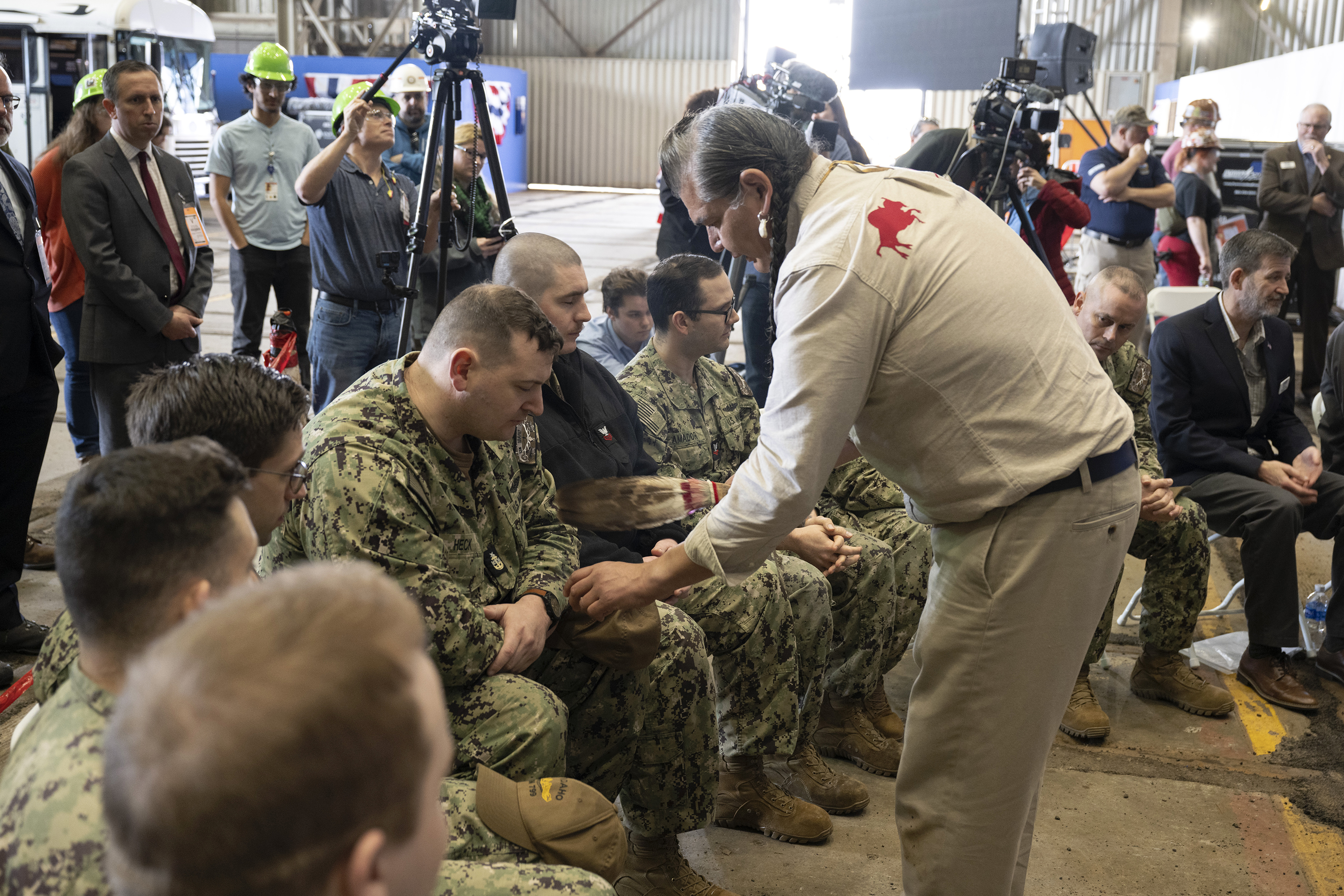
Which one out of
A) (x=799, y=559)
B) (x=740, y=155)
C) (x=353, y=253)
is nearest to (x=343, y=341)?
(x=353, y=253)

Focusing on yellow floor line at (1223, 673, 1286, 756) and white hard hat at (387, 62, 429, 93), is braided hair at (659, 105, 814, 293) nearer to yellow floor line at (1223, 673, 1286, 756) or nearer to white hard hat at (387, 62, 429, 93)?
yellow floor line at (1223, 673, 1286, 756)

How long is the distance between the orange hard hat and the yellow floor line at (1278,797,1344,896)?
5491 millimetres

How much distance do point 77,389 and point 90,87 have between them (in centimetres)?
120

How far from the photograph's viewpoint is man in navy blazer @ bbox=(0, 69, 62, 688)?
286cm

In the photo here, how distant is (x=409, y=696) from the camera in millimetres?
625

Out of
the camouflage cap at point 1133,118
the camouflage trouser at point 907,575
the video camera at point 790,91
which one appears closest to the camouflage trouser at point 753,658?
the camouflage trouser at point 907,575

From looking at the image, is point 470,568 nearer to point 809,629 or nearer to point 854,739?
point 809,629

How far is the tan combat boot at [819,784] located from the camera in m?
2.43

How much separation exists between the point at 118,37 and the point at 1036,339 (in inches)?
453

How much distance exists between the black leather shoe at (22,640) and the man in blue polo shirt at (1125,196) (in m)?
5.07

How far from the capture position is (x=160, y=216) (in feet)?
11.3

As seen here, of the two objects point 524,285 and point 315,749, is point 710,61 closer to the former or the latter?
point 524,285

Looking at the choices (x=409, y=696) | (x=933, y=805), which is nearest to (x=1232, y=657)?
(x=933, y=805)

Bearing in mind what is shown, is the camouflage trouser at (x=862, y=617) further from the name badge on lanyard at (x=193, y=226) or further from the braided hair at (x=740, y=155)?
the name badge on lanyard at (x=193, y=226)
